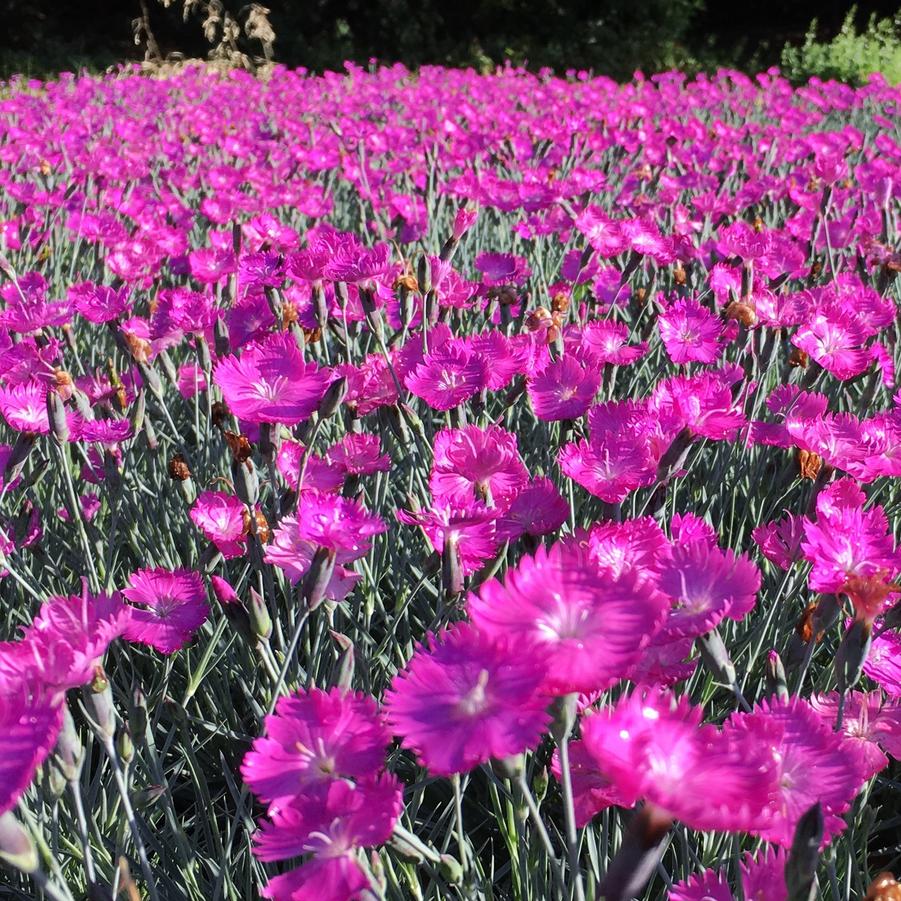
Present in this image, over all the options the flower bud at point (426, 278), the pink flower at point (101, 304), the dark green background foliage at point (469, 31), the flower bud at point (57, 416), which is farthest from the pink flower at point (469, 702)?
the dark green background foliage at point (469, 31)

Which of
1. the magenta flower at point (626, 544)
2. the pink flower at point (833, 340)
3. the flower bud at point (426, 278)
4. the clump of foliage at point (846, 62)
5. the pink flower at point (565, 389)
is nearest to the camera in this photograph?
the magenta flower at point (626, 544)

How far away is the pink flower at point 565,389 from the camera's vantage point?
134 cm

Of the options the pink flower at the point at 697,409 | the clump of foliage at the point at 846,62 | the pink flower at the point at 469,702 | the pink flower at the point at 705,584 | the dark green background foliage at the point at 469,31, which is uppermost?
the dark green background foliage at the point at 469,31

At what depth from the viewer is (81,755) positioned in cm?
77

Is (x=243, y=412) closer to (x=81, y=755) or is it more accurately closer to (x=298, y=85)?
(x=81, y=755)

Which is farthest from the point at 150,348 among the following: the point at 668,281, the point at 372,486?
the point at 668,281

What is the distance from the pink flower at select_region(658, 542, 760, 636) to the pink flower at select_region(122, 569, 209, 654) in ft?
2.14

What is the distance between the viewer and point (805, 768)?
0.67 m

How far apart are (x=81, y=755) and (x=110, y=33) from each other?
19.8 meters

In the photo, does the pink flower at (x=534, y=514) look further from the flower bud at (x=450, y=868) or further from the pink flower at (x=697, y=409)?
the flower bud at (x=450, y=868)

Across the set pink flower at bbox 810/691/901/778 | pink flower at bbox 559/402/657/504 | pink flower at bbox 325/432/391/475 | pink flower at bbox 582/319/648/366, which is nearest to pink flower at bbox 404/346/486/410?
pink flower at bbox 325/432/391/475

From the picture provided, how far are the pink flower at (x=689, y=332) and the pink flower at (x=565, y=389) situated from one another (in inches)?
14.2

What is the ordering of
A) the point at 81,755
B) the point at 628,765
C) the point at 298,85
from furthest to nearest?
the point at 298,85
the point at 81,755
the point at 628,765

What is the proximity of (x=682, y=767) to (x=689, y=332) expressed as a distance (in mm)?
1304
